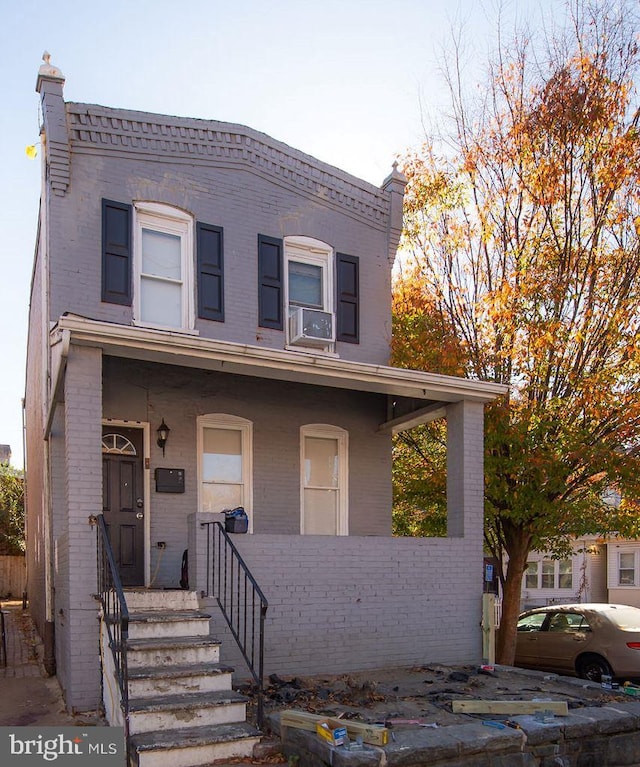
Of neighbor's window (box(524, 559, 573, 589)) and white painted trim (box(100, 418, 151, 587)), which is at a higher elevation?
white painted trim (box(100, 418, 151, 587))

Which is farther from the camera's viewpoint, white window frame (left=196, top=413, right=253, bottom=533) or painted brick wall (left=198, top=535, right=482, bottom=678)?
white window frame (left=196, top=413, right=253, bottom=533)

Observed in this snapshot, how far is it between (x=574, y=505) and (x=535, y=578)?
580 inches

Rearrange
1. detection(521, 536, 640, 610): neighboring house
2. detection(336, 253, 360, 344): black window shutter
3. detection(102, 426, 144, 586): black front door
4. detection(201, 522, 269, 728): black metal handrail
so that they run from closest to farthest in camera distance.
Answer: detection(201, 522, 269, 728): black metal handrail, detection(102, 426, 144, 586): black front door, detection(336, 253, 360, 344): black window shutter, detection(521, 536, 640, 610): neighboring house

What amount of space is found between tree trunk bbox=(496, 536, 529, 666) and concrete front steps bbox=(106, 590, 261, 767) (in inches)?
253

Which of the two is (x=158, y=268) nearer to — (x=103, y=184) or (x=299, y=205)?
(x=103, y=184)

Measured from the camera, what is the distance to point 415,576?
9.23 meters

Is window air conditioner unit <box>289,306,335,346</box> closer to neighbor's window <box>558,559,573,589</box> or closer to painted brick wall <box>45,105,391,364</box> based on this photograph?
painted brick wall <box>45,105,391,364</box>

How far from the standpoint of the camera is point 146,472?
9.68 metres

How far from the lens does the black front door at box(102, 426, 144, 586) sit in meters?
9.43

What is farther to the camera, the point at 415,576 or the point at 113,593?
the point at 415,576

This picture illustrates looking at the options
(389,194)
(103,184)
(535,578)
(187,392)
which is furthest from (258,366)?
(535,578)

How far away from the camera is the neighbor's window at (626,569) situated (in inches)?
918

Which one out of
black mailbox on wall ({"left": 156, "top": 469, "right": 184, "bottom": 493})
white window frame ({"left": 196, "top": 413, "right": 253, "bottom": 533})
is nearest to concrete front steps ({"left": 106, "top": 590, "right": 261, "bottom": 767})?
black mailbox on wall ({"left": 156, "top": 469, "right": 184, "bottom": 493})

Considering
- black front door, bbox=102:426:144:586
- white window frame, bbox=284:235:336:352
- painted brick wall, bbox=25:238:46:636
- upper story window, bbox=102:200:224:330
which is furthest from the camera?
painted brick wall, bbox=25:238:46:636
